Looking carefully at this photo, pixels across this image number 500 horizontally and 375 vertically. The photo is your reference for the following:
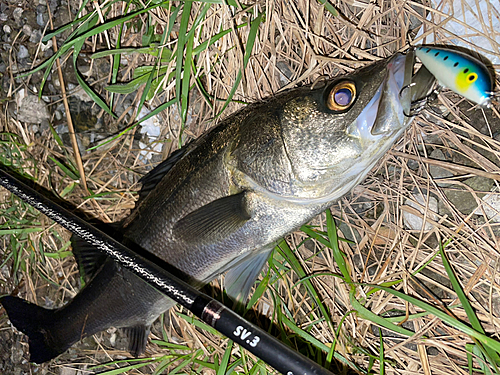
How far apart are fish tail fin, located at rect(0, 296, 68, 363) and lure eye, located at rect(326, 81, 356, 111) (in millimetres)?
2431

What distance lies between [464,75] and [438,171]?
0.85 metres

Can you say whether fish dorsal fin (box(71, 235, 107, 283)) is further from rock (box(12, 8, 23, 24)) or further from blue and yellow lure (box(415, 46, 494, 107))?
blue and yellow lure (box(415, 46, 494, 107))

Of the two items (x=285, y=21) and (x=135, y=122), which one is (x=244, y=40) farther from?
(x=135, y=122)

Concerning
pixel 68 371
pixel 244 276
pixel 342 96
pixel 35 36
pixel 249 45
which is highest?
pixel 249 45

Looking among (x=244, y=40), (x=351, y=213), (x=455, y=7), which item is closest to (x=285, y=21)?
(x=244, y=40)

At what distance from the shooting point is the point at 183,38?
250 cm

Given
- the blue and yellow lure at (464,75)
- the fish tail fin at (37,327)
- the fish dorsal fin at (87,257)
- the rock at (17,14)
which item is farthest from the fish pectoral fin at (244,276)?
the rock at (17,14)

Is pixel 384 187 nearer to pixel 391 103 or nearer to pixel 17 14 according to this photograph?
pixel 391 103

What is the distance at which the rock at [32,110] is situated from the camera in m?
3.32

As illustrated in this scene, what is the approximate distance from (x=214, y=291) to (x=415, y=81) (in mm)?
2003

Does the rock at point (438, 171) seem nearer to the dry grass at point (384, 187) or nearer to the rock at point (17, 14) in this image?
the dry grass at point (384, 187)

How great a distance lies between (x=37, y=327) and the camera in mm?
2781

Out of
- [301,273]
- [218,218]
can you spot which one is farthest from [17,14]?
[301,273]

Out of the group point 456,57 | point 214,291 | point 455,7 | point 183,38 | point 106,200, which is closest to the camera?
point 456,57
